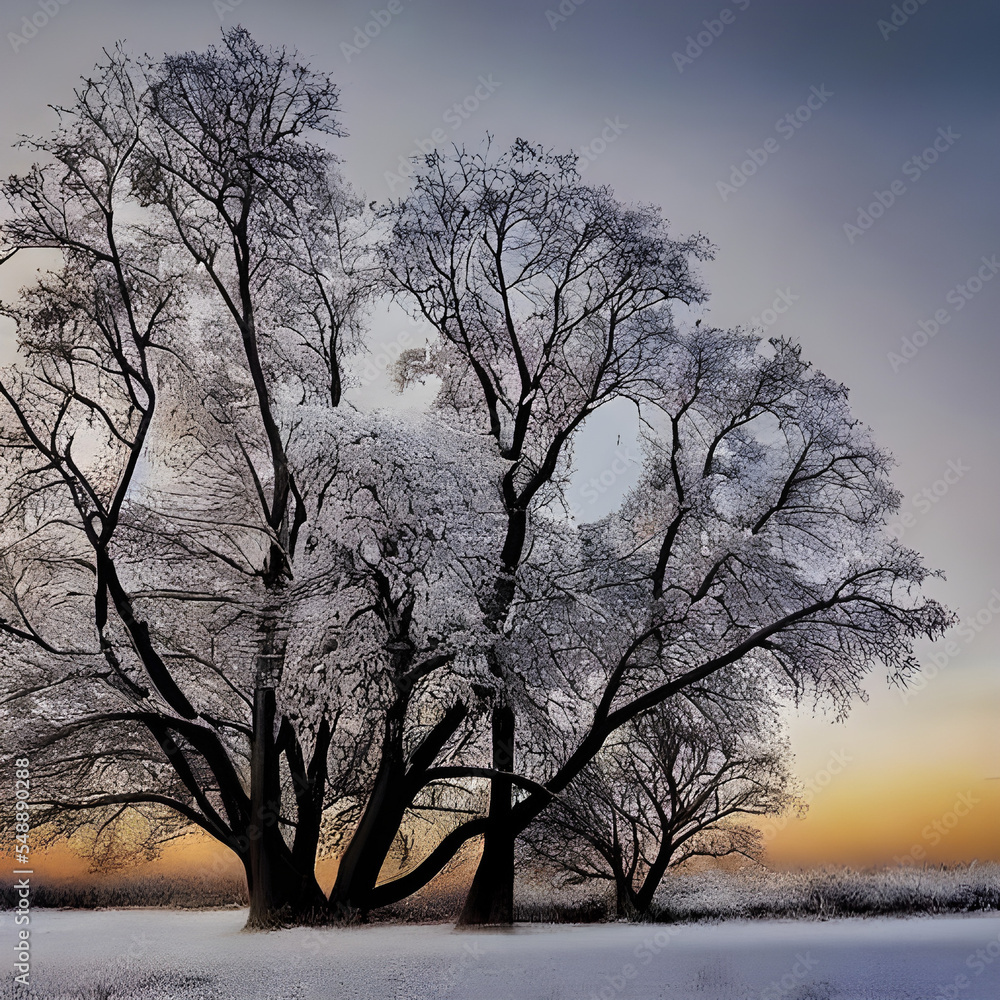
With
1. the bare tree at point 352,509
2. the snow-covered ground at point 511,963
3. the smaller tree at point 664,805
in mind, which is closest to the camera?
the snow-covered ground at point 511,963

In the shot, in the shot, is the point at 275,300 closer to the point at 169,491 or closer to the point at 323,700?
the point at 169,491

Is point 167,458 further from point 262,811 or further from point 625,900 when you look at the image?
point 625,900

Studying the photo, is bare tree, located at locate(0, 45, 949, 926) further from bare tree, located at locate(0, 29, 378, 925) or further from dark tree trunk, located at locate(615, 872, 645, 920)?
dark tree trunk, located at locate(615, 872, 645, 920)

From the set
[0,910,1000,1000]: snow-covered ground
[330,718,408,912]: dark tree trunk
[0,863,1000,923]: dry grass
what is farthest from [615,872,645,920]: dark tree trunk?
[330,718,408,912]: dark tree trunk

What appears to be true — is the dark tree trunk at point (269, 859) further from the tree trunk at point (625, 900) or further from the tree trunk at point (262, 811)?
the tree trunk at point (625, 900)

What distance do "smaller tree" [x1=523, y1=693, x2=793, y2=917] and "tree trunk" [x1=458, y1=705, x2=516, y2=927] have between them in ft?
5.39

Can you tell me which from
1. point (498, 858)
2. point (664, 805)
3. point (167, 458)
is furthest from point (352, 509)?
point (664, 805)

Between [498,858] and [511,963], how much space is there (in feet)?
12.0

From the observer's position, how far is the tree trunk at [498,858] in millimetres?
14859

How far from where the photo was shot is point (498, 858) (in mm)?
14906

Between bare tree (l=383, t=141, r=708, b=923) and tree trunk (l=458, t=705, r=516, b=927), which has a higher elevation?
bare tree (l=383, t=141, r=708, b=923)

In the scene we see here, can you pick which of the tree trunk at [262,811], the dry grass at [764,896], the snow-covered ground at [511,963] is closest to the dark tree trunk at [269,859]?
the tree trunk at [262,811]

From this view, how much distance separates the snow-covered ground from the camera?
9898 mm

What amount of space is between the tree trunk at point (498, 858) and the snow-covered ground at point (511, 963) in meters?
0.59
